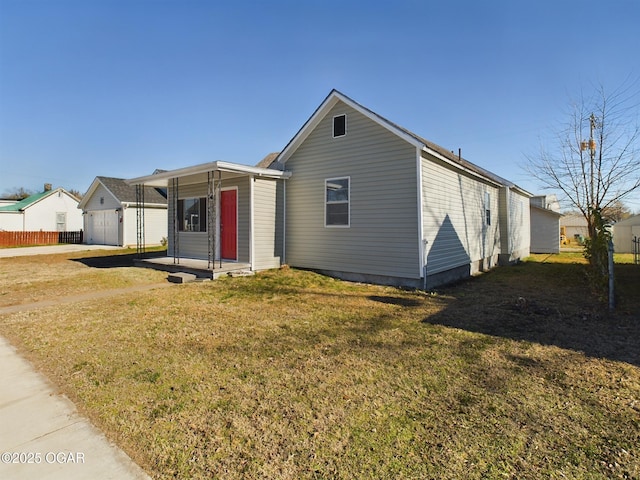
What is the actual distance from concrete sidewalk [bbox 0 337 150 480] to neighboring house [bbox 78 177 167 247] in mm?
21308

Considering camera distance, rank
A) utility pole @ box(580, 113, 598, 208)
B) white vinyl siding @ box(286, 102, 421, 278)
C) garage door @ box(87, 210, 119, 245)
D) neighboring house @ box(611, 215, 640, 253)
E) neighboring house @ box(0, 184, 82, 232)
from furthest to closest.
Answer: neighboring house @ box(0, 184, 82, 232) → neighboring house @ box(611, 215, 640, 253) → garage door @ box(87, 210, 119, 245) → utility pole @ box(580, 113, 598, 208) → white vinyl siding @ box(286, 102, 421, 278)

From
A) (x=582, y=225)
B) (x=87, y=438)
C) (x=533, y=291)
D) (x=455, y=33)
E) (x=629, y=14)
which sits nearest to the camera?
(x=87, y=438)

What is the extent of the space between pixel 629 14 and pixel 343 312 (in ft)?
43.8

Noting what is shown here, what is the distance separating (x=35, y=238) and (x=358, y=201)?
2915 centimetres

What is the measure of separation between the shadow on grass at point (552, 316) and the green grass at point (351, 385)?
0.05m

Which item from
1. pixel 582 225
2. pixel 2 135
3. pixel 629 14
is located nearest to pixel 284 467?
pixel 629 14

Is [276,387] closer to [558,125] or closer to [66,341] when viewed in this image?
[66,341]

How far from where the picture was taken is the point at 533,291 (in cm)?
871

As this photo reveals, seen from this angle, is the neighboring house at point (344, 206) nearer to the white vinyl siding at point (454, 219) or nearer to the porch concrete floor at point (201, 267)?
the white vinyl siding at point (454, 219)

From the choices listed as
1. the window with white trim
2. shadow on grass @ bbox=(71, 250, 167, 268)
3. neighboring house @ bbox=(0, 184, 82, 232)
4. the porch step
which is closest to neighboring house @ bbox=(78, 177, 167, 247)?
shadow on grass @ bbox=(71, 250, 167, 268)

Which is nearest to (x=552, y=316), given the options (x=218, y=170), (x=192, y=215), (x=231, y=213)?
(x=218, y=170)

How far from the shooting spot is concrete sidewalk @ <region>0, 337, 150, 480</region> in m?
2.16

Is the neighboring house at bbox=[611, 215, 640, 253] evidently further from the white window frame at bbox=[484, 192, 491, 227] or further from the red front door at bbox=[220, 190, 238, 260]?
the red front door at bbox=[220, 190, 238, 260]

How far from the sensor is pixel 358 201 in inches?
381
